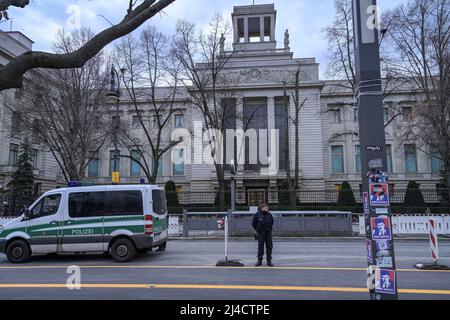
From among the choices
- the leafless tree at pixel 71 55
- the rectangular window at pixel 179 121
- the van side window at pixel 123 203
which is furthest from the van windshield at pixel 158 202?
the rectangular window at pixel 179 121

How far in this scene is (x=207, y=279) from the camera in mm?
8234

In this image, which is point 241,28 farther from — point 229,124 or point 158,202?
point 158,202

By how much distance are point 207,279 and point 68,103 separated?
1950 cm

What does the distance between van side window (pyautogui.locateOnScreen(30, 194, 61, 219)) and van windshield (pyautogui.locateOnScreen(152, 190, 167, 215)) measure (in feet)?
9.81

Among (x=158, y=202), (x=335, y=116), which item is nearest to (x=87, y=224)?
(x=158, y=202)

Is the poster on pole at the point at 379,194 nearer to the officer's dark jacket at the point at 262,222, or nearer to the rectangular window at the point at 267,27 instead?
the officer's dark jacket at the point at 262,222

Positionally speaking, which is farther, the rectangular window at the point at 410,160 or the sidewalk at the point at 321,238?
the rectangular window at the point at 410,160

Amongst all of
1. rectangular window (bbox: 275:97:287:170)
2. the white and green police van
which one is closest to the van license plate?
the white and green police van

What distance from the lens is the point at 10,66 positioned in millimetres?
5445

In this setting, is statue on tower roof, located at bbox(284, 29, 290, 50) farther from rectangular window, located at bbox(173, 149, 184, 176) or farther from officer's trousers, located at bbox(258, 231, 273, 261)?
officer's trousers, located at bbox(258, 231, 273, 261)

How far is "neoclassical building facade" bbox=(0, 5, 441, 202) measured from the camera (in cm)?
4525

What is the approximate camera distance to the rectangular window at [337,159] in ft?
164
